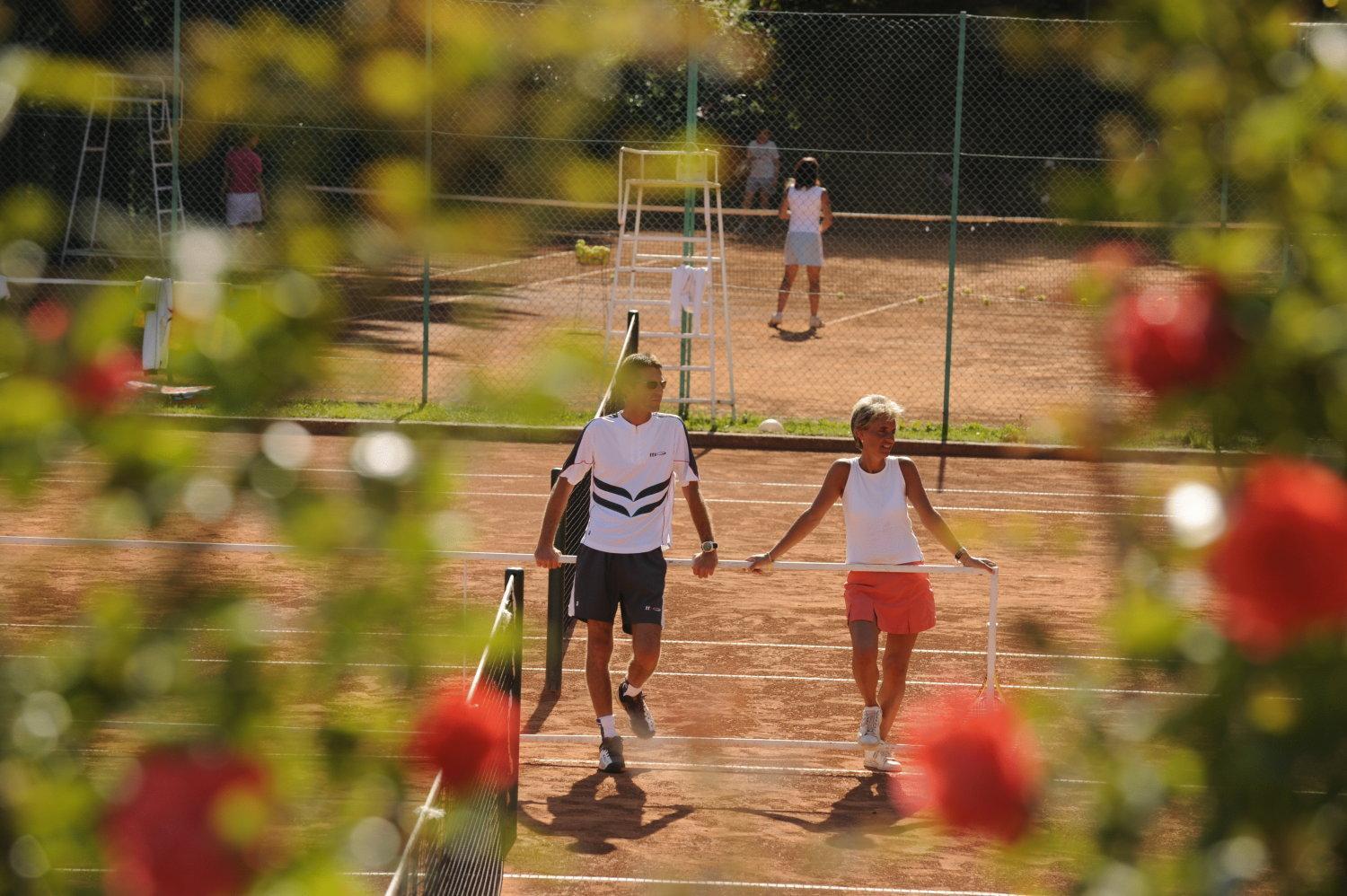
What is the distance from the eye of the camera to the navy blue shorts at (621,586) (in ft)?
26.9

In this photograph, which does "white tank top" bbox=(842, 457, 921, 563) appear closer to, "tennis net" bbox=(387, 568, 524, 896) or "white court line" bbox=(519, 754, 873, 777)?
"white court line" bbox=(519, 754, 873, 777)

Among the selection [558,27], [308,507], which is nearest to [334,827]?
[308,507]

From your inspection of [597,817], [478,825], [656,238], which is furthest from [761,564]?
[656,238]

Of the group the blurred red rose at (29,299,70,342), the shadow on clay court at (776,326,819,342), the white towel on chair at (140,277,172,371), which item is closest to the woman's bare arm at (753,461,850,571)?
the white towel on chair at (140,277,172,371)

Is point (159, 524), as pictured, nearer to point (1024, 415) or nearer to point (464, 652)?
point (464, 652)

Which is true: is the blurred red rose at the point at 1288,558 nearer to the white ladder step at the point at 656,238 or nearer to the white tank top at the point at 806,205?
the white ladder step at the point at 656,238

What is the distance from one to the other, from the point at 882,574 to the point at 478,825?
3233 millimetres

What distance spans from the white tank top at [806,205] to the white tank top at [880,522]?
1345cm

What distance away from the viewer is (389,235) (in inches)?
61.3

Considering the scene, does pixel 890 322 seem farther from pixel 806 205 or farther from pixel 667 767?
pixel 667 767

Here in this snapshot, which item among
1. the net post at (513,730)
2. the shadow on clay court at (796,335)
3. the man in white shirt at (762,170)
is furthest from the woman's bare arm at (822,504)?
the shadow on clay court at (796,335)

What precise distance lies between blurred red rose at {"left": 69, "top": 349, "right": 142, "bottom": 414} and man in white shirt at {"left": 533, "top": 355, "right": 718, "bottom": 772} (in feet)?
21.7

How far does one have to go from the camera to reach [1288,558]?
1.20 metres

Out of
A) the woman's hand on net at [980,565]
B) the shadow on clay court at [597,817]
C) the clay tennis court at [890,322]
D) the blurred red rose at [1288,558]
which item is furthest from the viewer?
the clay tennis court at [890,322]
